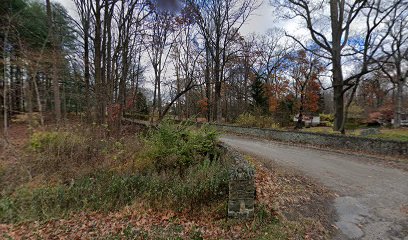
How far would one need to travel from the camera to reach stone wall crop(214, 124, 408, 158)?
980cm

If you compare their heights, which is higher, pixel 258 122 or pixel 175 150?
pixel 258 122

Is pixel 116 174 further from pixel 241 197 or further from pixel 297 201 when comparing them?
pixel 297 201

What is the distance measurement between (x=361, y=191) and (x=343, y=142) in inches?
261

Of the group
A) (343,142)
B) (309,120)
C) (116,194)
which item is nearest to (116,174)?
(116,194)

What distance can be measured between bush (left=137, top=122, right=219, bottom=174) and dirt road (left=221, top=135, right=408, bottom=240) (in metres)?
3.05

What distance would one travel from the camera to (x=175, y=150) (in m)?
7.68

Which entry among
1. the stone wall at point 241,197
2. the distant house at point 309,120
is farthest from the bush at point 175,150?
the distant house at point 309,120

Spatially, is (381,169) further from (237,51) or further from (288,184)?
(237,51)

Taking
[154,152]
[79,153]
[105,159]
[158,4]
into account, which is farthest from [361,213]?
[158,4]

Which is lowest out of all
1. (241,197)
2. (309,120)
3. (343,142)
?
(241,197)

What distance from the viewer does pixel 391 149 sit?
992cm

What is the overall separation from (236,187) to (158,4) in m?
12.4

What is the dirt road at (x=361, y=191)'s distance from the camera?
412cm

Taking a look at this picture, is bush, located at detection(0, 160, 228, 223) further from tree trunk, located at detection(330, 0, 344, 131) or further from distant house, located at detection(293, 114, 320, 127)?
distant house, located at detection(293, 114, 320, 127)
